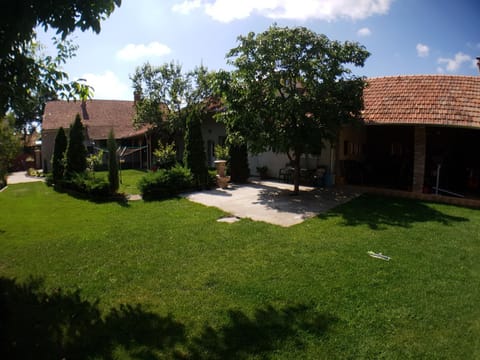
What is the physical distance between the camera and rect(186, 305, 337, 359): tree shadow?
11.5ft

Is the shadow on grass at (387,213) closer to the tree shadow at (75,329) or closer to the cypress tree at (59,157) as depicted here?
the tree shadow at (75,329)

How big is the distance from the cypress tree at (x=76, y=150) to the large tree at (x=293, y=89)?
8388 mm

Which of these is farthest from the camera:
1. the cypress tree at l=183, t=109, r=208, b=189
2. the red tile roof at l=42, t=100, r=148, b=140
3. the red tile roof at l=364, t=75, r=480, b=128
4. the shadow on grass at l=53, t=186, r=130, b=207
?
the red tile roof at l=42, t=100, r=148, b=140

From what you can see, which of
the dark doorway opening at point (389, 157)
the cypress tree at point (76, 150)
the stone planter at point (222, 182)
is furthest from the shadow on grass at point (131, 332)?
the cypress tree at point (76, 150)

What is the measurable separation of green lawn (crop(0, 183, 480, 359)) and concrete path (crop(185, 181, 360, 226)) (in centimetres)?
81

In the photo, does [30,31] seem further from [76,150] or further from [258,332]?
[76,150]

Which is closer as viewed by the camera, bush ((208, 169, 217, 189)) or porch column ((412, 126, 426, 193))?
porch column ((412, 126, 426, 193))

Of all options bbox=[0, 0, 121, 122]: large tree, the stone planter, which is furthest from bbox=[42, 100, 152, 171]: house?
bbox=[0, 0, 121, 122]: large tree

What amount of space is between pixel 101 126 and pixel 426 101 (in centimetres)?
2862

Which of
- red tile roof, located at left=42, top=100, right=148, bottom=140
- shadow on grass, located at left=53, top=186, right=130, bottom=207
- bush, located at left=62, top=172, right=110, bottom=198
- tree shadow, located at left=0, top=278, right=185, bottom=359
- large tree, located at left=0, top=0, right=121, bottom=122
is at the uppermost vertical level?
red tile roof, located at left=42, top=100, right=148, bottom=140

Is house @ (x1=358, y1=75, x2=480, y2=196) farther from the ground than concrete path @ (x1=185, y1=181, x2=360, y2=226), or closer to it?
farther from the ground

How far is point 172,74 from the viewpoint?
79.7 ft

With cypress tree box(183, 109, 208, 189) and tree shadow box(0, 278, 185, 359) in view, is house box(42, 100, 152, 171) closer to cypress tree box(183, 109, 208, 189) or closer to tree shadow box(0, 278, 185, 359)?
cypress tree box(183, 109, 208, 189)

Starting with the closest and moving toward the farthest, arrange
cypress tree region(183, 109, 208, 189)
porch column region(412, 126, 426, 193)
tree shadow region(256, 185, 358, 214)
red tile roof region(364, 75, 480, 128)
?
tree shadow region(256, 185, 358, 214) < red tile roof region(364, 75, 480, 128) < porch column region(412, 126, 426, 193) < cypress tree region(183, 109, 208, 189)
